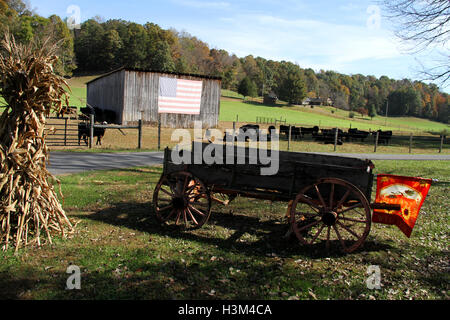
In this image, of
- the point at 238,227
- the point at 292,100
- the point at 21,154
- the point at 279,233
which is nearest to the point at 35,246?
the point at 21,154

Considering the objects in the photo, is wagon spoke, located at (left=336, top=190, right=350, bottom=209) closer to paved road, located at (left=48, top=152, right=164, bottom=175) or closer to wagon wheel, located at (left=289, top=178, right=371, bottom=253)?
wagon wheel, located at (left=289, top=178, right=371, bottom=253)

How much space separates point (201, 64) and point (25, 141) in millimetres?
126800

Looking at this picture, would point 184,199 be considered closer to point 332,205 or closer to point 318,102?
point 332,205

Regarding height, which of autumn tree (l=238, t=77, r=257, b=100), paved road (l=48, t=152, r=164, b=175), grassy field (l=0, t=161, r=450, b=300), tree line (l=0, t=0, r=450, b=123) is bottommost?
grassy field (l=0, t=161, r=450, b=300)

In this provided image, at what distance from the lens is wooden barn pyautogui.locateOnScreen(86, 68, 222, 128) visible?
31.9 meters

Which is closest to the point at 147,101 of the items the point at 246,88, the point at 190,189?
the point at 190,189

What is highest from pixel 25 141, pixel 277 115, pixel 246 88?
pixel 246 88

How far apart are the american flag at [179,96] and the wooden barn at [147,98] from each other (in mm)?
236

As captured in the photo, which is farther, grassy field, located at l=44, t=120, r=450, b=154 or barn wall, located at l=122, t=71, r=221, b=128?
barn wall, located at l=122, t=71, r=221, b=128

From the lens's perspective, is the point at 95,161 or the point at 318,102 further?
the point at 318,102

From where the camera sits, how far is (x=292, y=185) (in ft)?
18.7

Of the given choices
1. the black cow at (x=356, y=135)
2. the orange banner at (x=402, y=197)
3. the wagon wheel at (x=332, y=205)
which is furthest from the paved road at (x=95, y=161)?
the black cow at (x=356, y=135)

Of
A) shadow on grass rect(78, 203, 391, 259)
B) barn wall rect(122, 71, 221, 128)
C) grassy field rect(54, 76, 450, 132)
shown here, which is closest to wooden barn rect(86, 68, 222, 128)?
barn wall rect(122, 71, 221, 128)

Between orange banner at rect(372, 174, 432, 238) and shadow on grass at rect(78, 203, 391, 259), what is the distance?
547 mm
